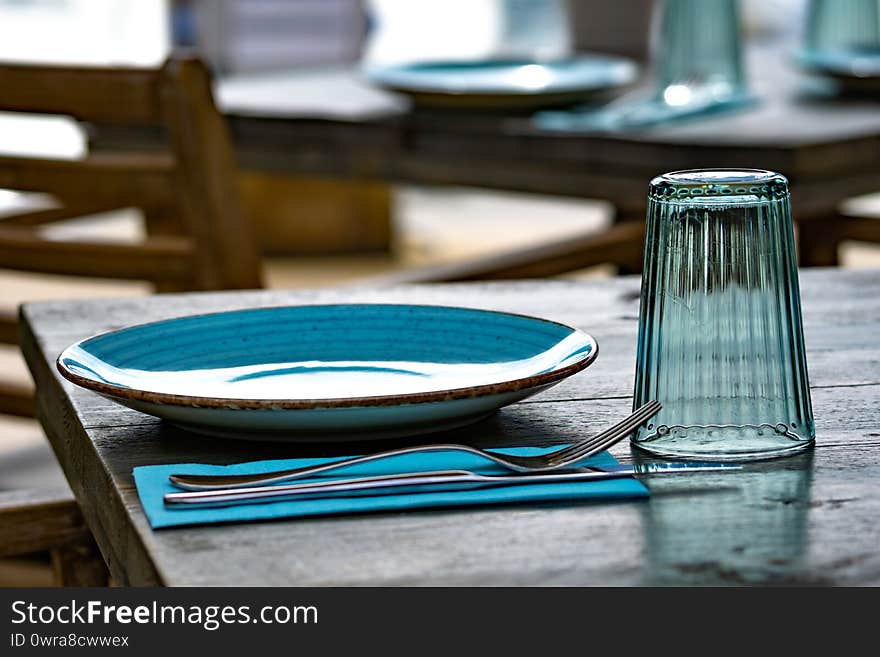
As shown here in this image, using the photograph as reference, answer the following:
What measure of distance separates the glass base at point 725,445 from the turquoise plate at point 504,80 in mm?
1167

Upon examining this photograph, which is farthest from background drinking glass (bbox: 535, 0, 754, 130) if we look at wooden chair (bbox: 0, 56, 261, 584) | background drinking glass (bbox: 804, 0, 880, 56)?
wooden chair (bbox: 0, 56, 261, 584)

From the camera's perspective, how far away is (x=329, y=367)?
70cm

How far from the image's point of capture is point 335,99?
6.42 ft

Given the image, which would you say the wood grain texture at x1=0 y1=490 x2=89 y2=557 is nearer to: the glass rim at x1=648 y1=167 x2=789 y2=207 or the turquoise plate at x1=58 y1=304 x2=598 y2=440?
the turquoise plate at x1=58 y1=304 x2=598 y2=440

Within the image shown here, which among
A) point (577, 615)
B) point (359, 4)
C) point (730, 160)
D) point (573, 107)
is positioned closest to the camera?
point (577, 615)

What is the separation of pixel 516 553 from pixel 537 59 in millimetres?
1578

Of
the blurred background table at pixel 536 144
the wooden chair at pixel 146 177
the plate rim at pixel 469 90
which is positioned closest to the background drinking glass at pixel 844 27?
the blurred background table at pixel 536 144

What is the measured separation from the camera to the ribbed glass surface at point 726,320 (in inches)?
23.4

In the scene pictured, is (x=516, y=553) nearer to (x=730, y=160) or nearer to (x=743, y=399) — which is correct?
(x=743, y=399)

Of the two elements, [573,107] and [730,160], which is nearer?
[730,160]

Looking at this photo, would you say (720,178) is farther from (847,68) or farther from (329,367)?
(847,68)

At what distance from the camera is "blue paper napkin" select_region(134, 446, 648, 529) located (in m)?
0.53

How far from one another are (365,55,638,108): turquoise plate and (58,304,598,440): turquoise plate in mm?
1047

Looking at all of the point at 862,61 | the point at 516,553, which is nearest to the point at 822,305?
the point at 516,553
